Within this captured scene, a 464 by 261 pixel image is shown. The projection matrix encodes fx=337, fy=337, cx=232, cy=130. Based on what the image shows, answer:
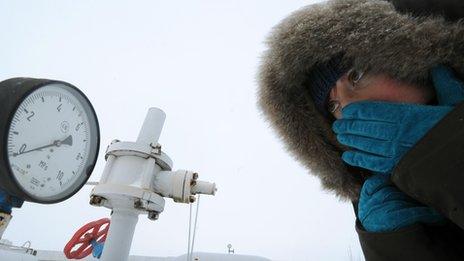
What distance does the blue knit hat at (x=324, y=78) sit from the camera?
0.87 m

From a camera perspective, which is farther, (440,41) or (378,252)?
(378,252)

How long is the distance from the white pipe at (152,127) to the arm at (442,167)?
1.04 meters

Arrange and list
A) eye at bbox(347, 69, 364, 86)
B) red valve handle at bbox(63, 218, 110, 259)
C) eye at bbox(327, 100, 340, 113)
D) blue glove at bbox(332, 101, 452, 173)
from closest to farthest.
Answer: blue glove at bbox(332, 101, 452, 173) < eye at bbox(347, 69, 364, 86) < eye at bbox(327, 100, 340, 113) < red valve handle at bbox(63, 218, 110, 259)

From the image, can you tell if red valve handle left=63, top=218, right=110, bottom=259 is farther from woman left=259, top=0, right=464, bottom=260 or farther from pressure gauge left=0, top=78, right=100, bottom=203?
woman left=259, top=0, right=464, bottom=260

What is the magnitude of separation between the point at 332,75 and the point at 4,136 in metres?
0.86

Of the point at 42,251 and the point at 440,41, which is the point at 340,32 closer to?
the point at 440,41

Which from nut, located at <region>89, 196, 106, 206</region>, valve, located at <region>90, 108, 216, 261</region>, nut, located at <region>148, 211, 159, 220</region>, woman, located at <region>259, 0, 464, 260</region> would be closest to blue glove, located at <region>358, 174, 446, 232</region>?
woman, located at <region>259, 0, 464, 260</region>

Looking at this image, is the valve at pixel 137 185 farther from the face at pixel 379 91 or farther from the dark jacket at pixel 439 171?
the dark jacket at pixel 439 171

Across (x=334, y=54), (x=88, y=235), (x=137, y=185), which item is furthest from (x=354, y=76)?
(x=88, y=235)

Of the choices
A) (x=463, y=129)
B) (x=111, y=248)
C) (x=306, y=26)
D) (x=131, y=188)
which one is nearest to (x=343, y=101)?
(x=306, y=26)

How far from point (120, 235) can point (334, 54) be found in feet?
3.26

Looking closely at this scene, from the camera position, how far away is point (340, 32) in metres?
0.81

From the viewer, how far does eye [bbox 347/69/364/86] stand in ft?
2.69

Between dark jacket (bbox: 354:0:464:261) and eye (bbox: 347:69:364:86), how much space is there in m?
0.18
